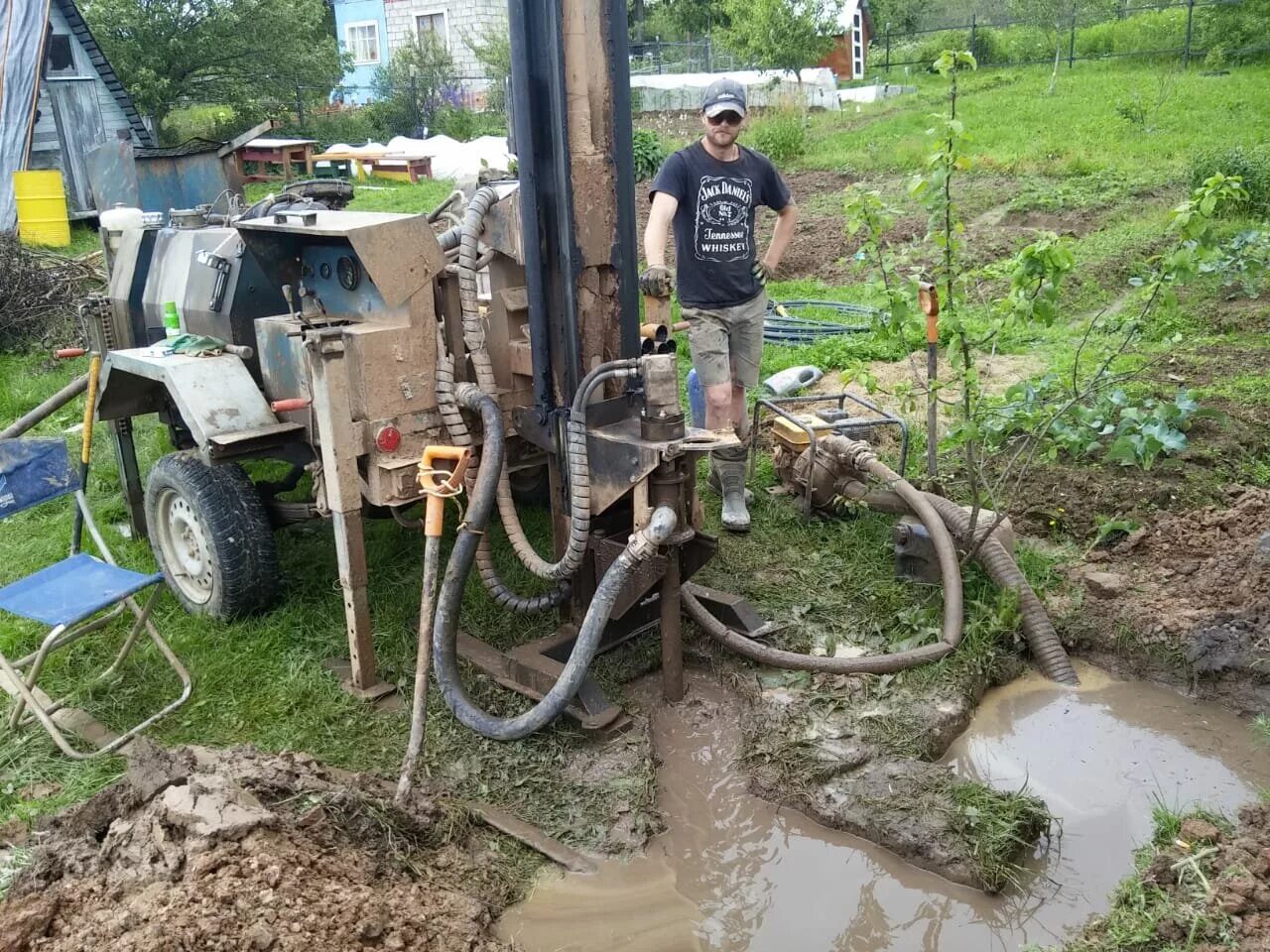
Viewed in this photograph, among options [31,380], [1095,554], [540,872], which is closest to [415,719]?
[540,872]

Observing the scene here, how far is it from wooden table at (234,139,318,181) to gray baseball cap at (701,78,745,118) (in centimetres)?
1645

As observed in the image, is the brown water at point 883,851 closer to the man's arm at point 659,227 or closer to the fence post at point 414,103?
the man's arm at point 659,227

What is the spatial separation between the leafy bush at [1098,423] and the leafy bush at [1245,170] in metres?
5.51

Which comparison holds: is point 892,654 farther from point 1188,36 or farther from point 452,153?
point 1188,36

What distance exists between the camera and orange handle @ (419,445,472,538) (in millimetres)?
3758

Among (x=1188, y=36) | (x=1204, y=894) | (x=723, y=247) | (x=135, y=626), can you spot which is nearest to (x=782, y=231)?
(x=723, y=247)

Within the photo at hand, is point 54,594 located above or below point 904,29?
below

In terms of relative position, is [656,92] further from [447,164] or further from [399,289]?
[399,289]

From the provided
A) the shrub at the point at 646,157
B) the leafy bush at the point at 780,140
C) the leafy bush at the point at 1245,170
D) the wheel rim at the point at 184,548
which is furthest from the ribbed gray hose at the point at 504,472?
the leafy bush at the point at 780,140

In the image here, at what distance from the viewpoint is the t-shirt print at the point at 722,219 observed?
16.9 ft

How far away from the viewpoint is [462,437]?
4191 mm

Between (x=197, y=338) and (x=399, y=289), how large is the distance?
1219mm

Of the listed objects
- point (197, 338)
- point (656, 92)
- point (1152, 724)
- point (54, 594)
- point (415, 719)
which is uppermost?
point (656, 92)

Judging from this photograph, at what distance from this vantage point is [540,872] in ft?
11.1
